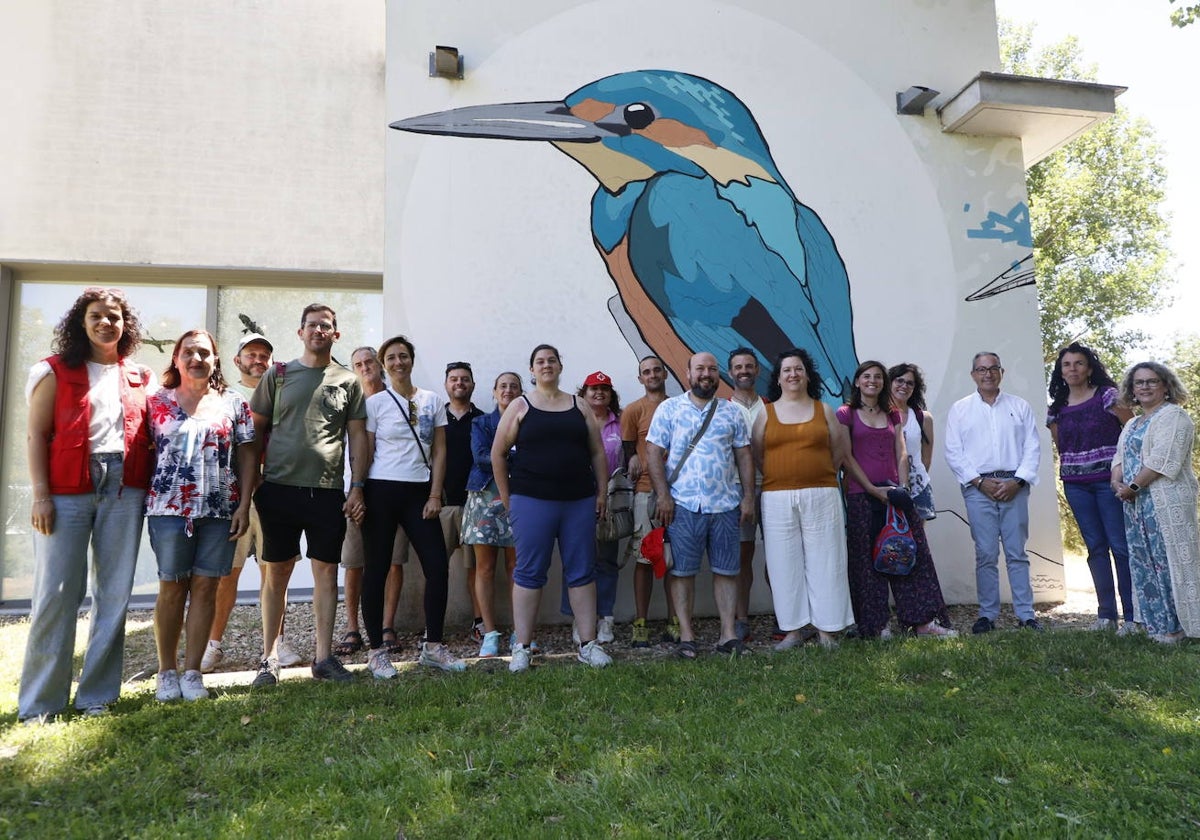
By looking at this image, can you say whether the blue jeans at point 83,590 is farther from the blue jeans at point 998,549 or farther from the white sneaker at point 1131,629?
the white sneaker at point 1131,629

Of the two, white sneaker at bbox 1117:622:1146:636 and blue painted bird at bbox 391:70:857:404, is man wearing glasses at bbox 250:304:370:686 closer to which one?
blue painted bird at bbox 391:70:857:404

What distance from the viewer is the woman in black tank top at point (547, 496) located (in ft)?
13.8

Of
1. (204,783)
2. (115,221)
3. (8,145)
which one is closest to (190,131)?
(115,221)

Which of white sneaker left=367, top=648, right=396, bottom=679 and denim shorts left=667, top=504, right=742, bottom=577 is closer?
white sneaker left=367, top=648, right=396, bottom=679

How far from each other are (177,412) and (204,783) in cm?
181

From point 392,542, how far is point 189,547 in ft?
3.39

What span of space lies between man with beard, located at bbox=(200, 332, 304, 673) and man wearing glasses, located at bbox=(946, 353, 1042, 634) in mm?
4579

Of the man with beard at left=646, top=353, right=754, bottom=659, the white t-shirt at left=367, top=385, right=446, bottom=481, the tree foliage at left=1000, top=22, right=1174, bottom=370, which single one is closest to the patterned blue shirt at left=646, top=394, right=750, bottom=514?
the man with beard at left=646, top=353, right=754, bottom=659

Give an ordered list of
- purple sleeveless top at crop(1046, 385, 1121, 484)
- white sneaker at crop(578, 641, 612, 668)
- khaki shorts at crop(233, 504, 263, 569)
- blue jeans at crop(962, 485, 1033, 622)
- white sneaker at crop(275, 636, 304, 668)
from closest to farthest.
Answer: white sneaker at crop(578, 641, 612, 668), white sneaker at crop(275, 636, 304, 668), khaki shorts at crop(233, 504, 263, 569), purple sleeveless top at crop(1046, 385, 1121, 484), blue jeans at crop(962, 485, 1033, 622)

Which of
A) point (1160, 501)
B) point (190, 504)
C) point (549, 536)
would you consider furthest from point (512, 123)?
point (1160, 501)

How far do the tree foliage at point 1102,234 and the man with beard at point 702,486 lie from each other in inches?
650

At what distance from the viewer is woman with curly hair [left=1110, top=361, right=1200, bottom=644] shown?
171 inches

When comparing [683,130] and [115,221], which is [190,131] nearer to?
Result: [115,221]

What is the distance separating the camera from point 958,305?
21.8ft
